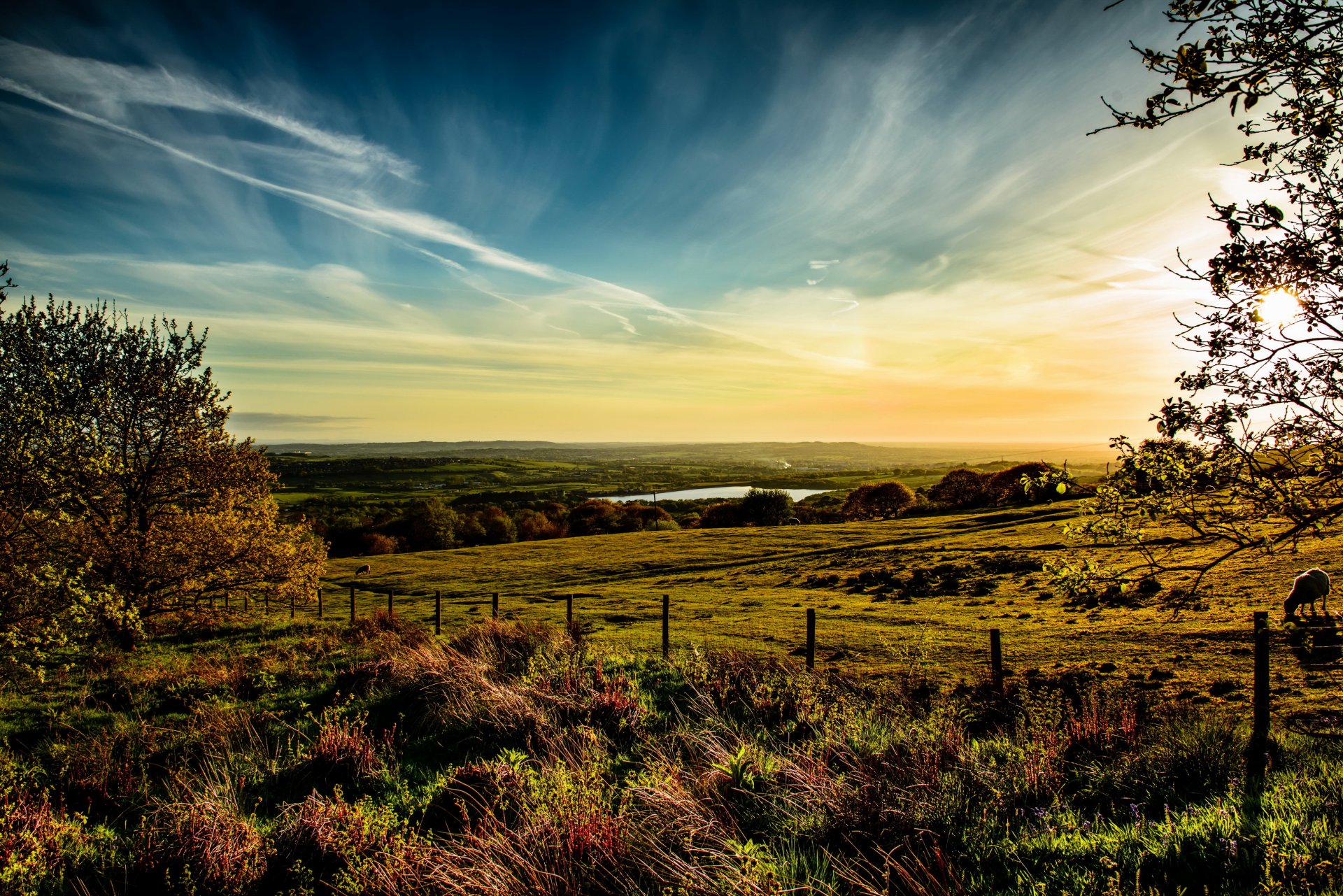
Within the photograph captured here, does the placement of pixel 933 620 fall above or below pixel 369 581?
above

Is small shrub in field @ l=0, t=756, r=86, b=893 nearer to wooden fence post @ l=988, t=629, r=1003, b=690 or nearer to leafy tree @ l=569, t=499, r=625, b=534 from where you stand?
wooden fence post @ l=988, t=629, r=1003, b=690

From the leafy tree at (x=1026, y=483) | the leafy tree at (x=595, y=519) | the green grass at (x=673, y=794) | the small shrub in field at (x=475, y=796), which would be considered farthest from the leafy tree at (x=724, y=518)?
the small shrub in field at (x=475, y=796)

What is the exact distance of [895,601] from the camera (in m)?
30.2

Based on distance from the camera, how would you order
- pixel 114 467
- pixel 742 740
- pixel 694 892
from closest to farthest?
pixel 694 892
pixel 742 740
pixel 114 467

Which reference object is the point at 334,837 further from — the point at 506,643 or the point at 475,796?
the point at 506,643

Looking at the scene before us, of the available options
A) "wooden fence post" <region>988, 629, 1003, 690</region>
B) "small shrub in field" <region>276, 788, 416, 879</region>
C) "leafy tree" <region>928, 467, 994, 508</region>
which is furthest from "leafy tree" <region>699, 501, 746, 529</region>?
"small shrub in field" <region>276, 788, 416, 879</region>

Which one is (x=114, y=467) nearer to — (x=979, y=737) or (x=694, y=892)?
(x=694, y=892)

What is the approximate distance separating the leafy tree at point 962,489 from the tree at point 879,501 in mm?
4308

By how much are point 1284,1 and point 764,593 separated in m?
32.1

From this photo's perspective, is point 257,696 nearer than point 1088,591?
No

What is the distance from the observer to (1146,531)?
7090 millimetres

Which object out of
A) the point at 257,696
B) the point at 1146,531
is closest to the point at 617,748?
the point at 1146,531

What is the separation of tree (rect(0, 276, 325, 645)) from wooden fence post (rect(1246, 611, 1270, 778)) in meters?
22.1

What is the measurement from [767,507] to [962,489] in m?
29.8
